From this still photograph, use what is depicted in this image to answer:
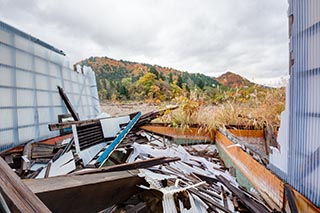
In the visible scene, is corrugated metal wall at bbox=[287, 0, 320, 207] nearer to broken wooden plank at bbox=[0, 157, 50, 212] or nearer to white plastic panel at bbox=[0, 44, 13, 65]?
broken wooden plank at bbox=[0, 157, 50, 212]

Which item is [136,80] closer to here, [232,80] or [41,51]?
[232,80]

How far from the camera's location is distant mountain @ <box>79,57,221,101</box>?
34.3ft

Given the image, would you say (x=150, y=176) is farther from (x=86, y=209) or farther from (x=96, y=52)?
(x=96, y=52)

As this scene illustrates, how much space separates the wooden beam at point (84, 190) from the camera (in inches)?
48.4

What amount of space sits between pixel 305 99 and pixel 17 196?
2071mm

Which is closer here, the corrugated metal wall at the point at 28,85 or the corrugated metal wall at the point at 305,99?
the corrugated metal wall at the point at 305,99

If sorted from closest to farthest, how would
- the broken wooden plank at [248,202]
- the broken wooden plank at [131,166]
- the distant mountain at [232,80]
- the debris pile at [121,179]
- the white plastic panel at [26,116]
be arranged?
the debris pile at [121,179]
the broken wooden plank at [131,166]
the broken wooden plank at [248,202]
the white plastic panel at [26,116]
the distant mountain at [232,80]

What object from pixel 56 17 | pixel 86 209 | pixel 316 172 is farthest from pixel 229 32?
pixel 86 209

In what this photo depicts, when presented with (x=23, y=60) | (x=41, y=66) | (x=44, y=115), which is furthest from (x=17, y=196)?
(x=41, y=66)

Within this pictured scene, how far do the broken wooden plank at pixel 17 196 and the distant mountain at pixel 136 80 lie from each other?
8.47m

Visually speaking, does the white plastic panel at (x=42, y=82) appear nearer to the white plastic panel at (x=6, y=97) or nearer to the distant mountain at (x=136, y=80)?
the white plastic panel at (x=6, y=97)

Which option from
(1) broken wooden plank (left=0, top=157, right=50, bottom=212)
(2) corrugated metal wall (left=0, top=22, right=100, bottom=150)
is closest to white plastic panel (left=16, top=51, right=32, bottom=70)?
(2) corrugated metal wall (left=0, top=22, right=100, bottom=150)

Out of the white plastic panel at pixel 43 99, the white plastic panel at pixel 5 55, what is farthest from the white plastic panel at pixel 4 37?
the white plastic panel at pixel 43 99

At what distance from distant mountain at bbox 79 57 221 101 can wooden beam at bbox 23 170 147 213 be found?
301 inches
